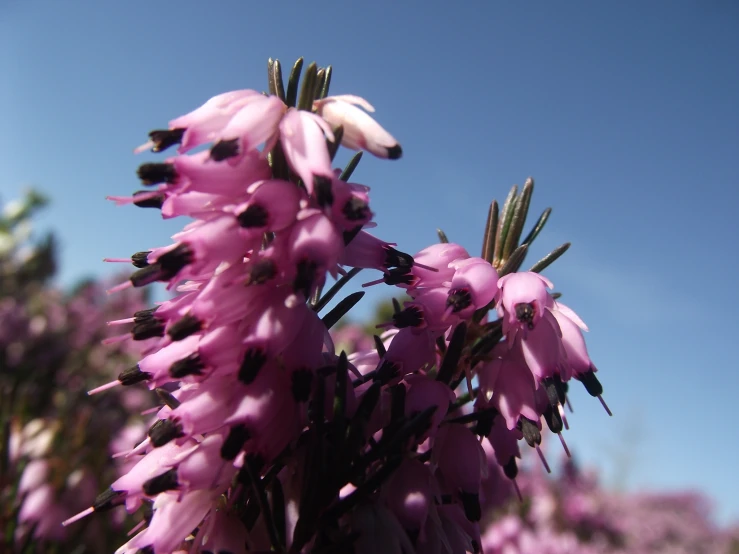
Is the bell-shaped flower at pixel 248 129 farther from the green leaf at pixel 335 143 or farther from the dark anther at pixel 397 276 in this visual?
the dark anther at pixel 397 276

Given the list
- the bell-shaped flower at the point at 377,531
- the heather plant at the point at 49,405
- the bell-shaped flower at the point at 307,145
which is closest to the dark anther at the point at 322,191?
the bell-shaped flower at the point at 307,145

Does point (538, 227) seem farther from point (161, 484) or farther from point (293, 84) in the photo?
point (161, 484)

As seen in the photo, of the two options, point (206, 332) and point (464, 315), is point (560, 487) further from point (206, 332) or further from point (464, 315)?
point (206, 332)

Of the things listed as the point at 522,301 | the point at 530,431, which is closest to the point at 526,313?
the point at 522,301

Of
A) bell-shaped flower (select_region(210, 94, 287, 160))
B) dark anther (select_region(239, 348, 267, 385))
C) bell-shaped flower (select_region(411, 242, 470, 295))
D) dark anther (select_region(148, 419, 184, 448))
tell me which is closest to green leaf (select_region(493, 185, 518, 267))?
bell-shaped flower (select_region(411, 242, 470, 295))

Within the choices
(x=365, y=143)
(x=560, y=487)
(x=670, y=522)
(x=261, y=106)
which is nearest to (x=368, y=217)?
(x=365, y=143)

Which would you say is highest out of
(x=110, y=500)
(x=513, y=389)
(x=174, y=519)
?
(x=513, y=389)

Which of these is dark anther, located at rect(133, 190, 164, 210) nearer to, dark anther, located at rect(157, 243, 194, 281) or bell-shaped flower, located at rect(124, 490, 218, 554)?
dark anther, located at rect(157, 243, 194, 281)
